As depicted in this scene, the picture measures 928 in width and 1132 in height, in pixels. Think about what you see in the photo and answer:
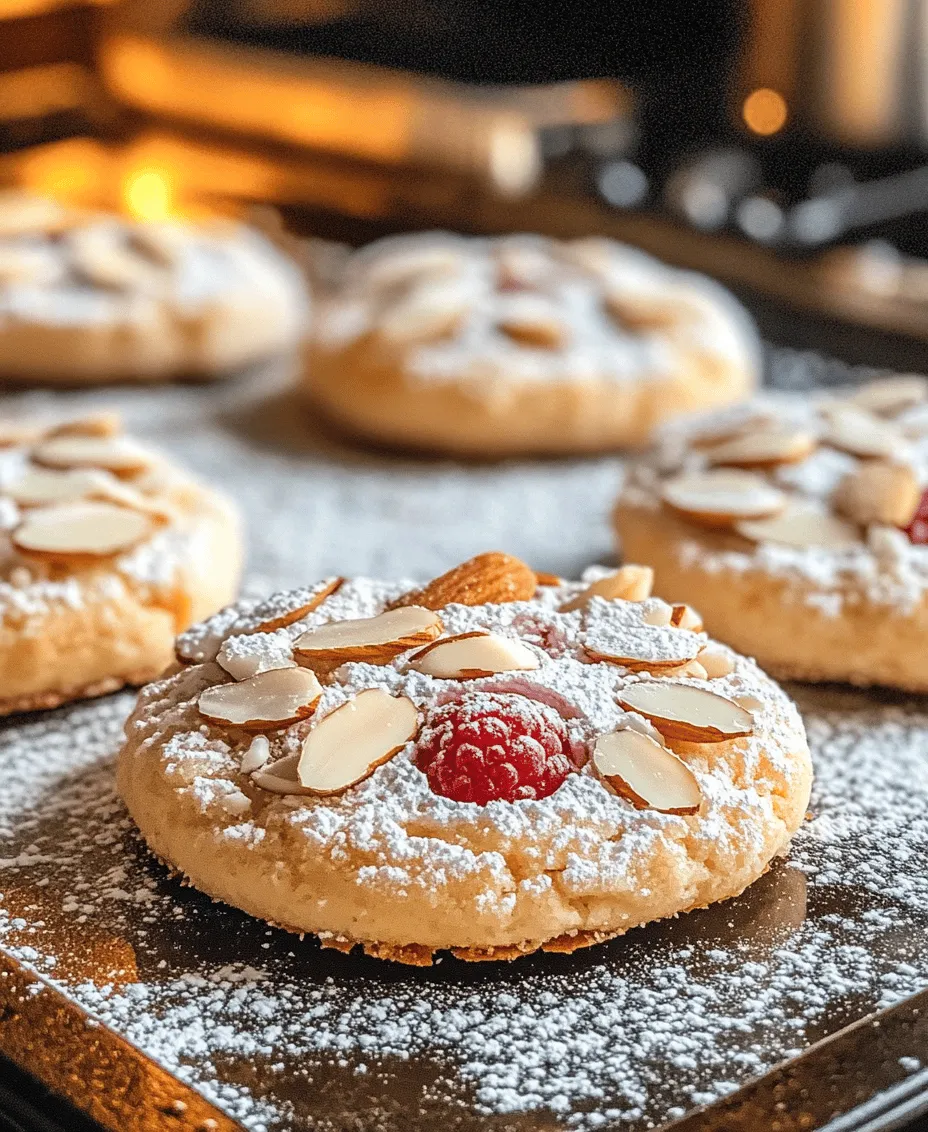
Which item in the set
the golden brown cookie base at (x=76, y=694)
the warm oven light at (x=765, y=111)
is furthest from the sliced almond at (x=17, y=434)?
the warm oven light at (x=765, y=111)

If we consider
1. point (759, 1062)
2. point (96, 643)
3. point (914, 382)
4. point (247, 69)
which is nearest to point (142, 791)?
point (96, 643)

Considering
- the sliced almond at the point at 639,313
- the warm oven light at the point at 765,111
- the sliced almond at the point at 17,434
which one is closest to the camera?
the sliced almond at the point at 17,434

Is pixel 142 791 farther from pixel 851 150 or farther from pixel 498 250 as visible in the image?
pixel 851 150

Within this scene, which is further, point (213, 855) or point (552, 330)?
point (552, 330)

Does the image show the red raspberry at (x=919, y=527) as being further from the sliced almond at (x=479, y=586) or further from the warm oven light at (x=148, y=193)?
the warm oven light at (x=148, y=193)

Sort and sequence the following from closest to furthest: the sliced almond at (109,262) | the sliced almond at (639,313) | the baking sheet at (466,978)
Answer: the baking sheet at (466,978) < the sliced almond at (639,313) < the sliced almond at (109,262)

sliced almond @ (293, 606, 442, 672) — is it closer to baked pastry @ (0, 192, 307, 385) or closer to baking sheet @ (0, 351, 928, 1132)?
baking sheet @ (0, 351, 928, 1132)

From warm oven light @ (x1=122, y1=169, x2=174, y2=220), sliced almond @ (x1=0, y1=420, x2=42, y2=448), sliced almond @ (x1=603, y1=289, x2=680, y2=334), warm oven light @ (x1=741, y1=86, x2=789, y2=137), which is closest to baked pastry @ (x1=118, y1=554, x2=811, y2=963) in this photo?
sliced almond @ (x1=0, y1=420, x2=42, y2=448)
